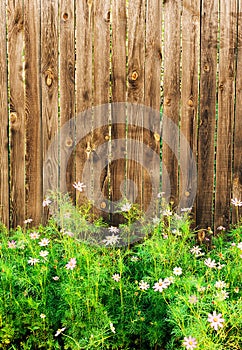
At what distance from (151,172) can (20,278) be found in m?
1.37

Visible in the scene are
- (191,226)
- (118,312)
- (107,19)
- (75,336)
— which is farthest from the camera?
(191,226)

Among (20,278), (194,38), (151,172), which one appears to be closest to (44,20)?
(194,38)

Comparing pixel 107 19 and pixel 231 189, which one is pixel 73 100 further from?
pixel 231 189

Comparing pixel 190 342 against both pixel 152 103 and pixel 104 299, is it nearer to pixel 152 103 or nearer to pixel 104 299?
pixel 104 299

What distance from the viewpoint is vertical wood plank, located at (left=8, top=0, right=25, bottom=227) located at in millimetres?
3564

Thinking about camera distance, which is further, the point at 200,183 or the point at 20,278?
the point at 200,183

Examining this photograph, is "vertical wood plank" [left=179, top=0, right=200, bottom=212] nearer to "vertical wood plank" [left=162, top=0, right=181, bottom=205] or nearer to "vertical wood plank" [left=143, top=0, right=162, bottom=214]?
"vertical wood plank" [left=162, top=0, right=181, bottom=205]

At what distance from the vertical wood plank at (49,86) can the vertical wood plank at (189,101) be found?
918 millimetres

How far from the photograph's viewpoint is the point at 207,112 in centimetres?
373

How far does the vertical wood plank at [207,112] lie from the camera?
3.65 meters

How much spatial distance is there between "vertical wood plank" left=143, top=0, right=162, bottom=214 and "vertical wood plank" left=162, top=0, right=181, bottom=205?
0.17 ft

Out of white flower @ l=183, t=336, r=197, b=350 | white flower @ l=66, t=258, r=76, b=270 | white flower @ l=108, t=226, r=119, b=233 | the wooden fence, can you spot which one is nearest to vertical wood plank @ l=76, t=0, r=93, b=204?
the wooden fence

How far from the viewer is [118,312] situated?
2.81 metres

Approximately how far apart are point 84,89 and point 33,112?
402 mm
